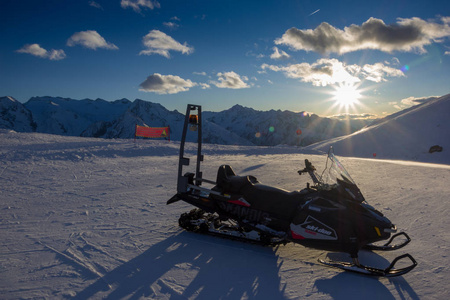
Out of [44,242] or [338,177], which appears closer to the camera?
[338,177]

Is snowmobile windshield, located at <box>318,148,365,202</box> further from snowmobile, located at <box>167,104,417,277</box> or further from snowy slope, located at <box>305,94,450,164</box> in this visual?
snowy slope, located at <box>305,94,450,164</box>

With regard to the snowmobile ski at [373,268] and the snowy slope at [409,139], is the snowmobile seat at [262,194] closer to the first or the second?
the snowmobile ski at [373,268]

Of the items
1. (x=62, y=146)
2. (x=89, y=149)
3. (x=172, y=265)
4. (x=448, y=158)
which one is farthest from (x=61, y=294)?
(x=448, y=158)

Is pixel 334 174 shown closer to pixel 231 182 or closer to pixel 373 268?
pixel 373 268

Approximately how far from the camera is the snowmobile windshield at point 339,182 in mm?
3879

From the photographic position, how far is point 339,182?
13.2 ft

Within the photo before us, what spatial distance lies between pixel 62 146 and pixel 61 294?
13.7 m

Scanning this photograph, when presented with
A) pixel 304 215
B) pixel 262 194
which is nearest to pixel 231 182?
pixel 262 194

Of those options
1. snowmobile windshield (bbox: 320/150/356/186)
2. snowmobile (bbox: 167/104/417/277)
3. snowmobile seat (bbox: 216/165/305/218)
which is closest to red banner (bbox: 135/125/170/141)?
snowmobile (bbox: 167/104/417/277)

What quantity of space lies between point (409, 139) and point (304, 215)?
151 feet

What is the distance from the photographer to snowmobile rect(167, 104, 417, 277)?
377 cm

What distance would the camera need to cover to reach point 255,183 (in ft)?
16.3

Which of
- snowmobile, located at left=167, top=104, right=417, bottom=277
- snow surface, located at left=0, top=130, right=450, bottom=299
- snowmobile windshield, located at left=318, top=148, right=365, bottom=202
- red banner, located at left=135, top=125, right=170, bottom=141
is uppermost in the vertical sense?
red banner, located at left=135, top=125, right=170, bottom=141

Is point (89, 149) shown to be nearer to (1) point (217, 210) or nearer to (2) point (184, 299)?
(1) point (217, 210)
